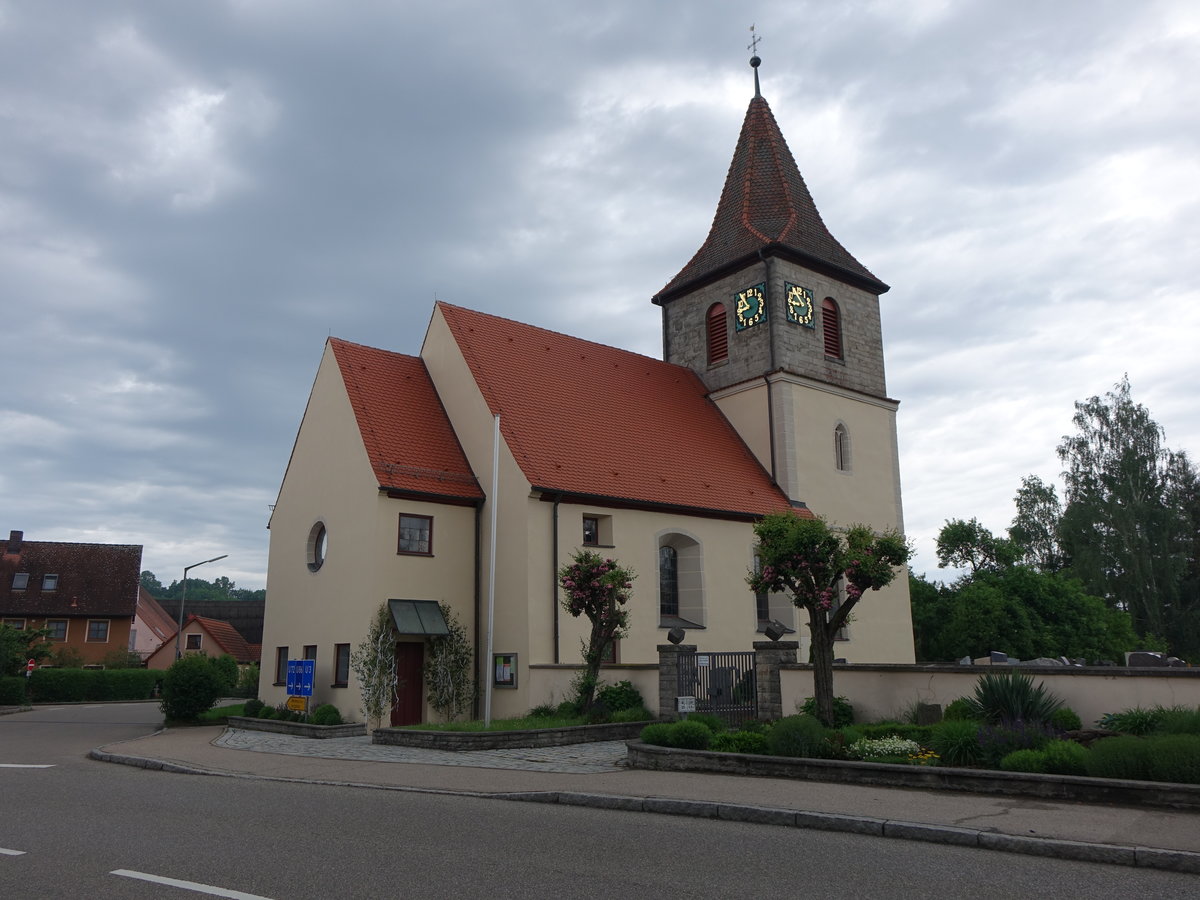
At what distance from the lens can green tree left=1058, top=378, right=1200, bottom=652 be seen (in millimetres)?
44875

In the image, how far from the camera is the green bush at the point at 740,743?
43.4 feet

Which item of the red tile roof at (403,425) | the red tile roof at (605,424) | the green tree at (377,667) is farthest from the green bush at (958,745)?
the red tile roof at (403,425)

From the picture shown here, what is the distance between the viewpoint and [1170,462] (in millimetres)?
47094

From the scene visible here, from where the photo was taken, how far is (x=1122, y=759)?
32.7 feet

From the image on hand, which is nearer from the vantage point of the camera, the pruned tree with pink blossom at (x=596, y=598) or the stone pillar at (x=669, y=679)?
the stone pillar at (x=669, y=679)

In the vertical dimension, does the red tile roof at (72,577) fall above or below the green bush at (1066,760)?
above

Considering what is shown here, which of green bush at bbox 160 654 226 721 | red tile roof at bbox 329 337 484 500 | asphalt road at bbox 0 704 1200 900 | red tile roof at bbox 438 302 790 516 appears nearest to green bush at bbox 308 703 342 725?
green bush at bbox 160 654 226 721

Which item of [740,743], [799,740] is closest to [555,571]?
[740,743]

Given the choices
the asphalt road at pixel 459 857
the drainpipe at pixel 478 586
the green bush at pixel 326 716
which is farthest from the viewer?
the drainpipe at pixel 478 586

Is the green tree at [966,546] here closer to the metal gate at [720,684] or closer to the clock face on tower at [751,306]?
the clock face on tower at [751,306]

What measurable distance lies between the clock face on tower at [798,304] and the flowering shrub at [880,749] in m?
19.4

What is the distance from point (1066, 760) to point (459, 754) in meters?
9.47

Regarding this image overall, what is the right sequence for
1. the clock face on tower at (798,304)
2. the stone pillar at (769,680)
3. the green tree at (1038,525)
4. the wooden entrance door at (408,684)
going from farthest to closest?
the green tree at (1038,525)
the clock face on tower at (798,304)
the wooden entrance door at (408,684)
the stone pillar at (769,680)

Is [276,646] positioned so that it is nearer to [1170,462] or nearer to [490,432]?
[490,432]
